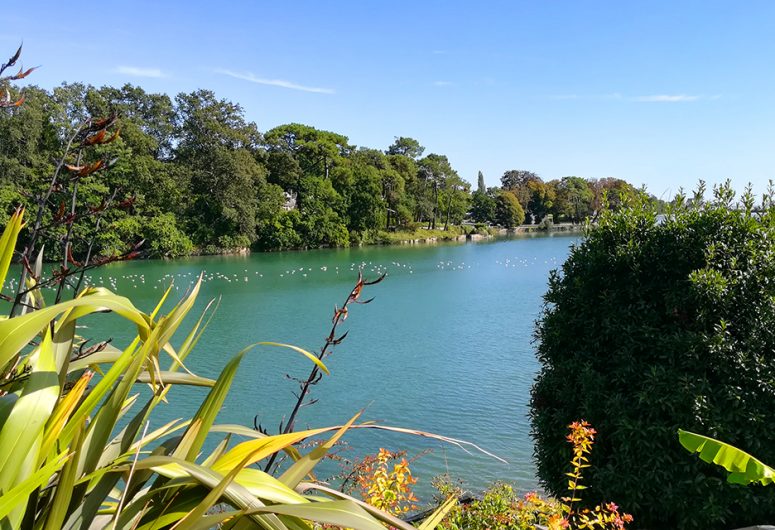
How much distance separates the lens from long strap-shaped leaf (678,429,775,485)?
2621 mm

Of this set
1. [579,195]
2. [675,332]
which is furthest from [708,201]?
[579,195]

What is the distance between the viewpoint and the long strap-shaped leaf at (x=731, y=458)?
8.60ft

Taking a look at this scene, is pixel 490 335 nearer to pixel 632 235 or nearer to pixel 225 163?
pixel 632 235

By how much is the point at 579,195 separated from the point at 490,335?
76.0 m

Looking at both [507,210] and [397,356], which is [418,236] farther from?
[397,356]

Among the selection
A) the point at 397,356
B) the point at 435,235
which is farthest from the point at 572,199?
the point at 397,356

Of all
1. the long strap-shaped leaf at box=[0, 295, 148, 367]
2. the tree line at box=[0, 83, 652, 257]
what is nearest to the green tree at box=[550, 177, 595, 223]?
the tree line at box=[0, 83, 652, 257]

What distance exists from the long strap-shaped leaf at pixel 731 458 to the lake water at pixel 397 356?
5.99 ft

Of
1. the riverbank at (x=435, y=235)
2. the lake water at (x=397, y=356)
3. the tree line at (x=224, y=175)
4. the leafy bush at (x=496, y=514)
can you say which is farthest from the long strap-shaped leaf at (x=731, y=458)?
the riverbank at (x=435, y=235)

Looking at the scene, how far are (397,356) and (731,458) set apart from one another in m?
10.3

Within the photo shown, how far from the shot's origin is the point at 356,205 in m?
54.2

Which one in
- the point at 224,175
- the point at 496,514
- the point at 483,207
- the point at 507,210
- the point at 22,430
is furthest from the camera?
the point at 507,210

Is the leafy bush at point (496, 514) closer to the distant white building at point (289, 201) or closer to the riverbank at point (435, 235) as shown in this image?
the distant white building at point (289, 201)

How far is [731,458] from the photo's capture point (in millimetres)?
2635
